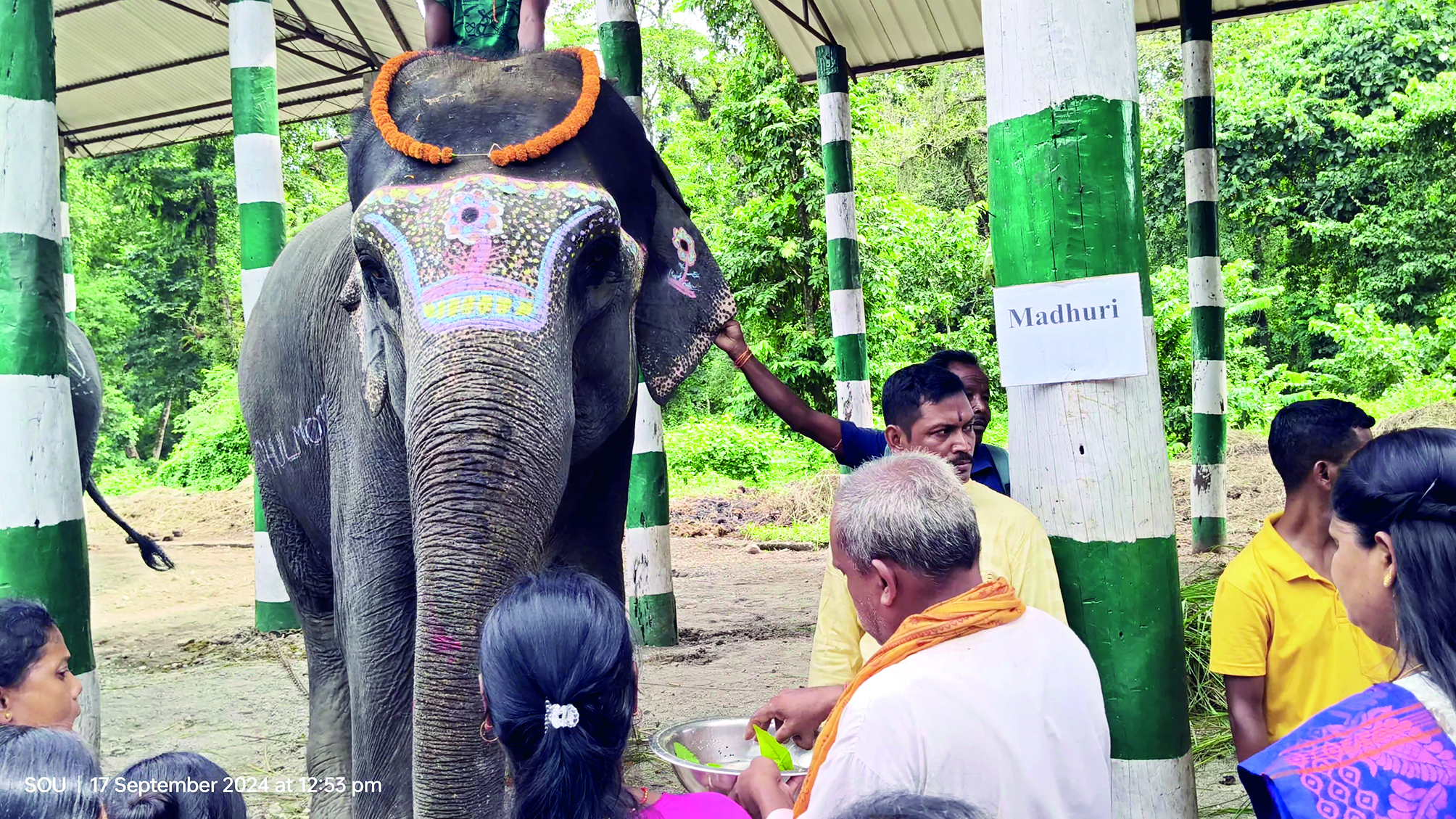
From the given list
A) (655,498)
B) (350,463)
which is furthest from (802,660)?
(350,463)

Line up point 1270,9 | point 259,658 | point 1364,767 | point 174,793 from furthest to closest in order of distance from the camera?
point 1270,9 → point 259,658 → point 174,793 → point 1364,767

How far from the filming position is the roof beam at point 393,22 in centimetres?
1111

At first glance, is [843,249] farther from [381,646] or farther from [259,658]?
[381,646]

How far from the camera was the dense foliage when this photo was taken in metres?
17.5

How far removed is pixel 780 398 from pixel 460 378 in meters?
1.53

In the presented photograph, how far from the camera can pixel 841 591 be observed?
2672 millimetres

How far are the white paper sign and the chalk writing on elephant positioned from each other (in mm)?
2335

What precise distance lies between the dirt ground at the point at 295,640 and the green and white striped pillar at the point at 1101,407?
179 cm

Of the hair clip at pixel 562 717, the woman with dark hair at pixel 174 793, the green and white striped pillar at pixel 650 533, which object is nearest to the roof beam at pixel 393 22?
the green and white striped pillar at pixel 650 533

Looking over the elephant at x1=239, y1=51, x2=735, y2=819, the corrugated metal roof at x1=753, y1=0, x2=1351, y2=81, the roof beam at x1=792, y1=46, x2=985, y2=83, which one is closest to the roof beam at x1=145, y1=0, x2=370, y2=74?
the corrugated metal roof at x1=753, y1=0, x2=1351, y2=81

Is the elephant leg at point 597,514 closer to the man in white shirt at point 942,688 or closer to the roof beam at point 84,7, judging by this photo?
the man in white shirt at point 942,688

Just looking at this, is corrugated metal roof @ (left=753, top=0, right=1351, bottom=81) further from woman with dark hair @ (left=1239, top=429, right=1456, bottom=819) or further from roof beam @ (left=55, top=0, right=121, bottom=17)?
woman with dark hair @ (left=1239, top=429, right=1456, bottom=819)

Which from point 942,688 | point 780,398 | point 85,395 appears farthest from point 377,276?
point 85,395

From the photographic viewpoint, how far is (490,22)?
3.69 m
